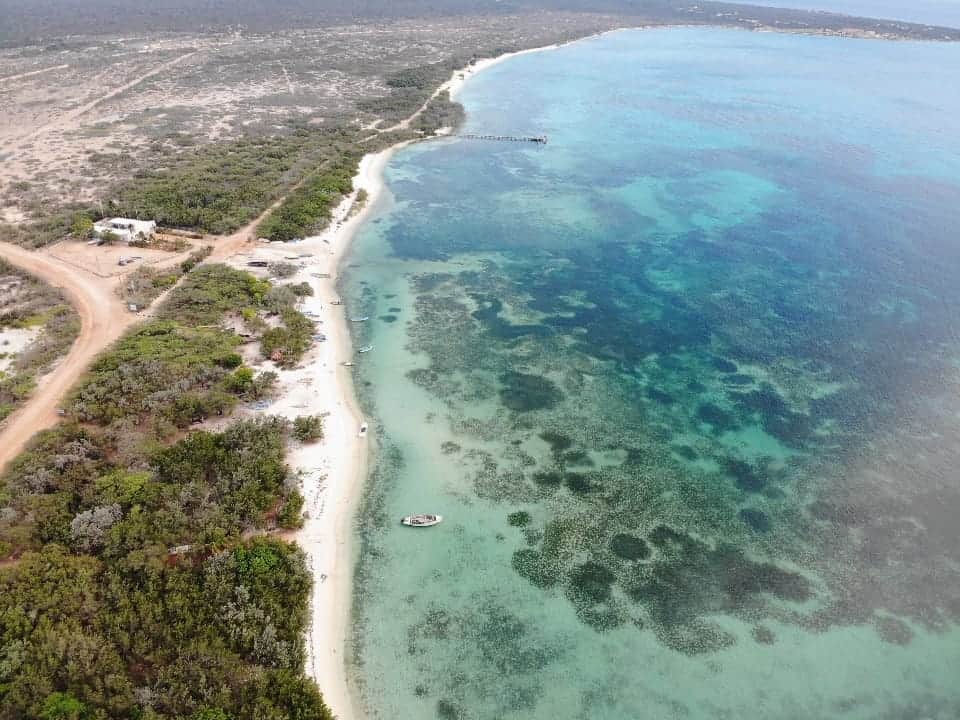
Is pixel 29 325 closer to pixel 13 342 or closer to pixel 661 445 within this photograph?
pixel 13 342

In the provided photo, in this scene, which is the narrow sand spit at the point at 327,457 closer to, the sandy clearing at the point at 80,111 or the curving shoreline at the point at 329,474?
the curving shoreline at the point at 329,474

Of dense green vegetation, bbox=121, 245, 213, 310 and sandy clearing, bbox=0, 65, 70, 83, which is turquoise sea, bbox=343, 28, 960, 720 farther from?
sandy clearing, bbox=0, 65, 70, 83

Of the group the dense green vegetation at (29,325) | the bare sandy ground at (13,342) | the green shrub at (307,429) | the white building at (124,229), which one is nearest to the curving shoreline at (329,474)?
the green shrub at (307,429)

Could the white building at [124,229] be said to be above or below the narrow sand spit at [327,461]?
above

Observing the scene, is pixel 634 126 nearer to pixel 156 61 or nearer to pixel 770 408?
pixel 770 408

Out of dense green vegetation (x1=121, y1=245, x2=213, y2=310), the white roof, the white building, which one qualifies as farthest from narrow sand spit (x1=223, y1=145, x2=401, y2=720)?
the white roof

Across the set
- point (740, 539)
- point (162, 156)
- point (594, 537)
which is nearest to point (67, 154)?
point (162, 156)
